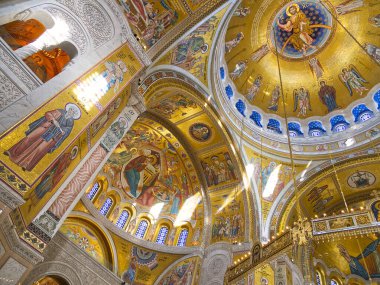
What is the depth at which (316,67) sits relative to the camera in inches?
645

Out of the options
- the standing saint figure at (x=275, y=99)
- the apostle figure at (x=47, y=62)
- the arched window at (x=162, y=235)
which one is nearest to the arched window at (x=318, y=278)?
the arched window at (x=162, y=235)

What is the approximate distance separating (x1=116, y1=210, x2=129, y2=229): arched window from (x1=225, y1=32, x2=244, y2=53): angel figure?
9.54m

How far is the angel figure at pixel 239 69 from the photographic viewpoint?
15.5 m

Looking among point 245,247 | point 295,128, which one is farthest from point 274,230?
point 295,128

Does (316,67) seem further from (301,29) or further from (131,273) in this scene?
(131,273)

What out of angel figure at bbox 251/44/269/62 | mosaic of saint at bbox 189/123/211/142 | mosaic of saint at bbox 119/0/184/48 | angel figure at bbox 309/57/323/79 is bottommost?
mosaic of saint at bbox 119/0/184/48

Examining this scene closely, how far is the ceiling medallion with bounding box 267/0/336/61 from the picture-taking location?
15.1 metres

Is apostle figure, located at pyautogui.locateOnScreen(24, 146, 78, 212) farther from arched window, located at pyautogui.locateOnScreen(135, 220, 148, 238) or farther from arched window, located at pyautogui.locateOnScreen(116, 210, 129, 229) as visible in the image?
arched window, located at pyautogui.locateOnScreen(135, 220, 148, 238)

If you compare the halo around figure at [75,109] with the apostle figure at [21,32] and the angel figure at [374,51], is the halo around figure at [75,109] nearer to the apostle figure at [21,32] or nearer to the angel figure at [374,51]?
the apostle figure at [21,32]

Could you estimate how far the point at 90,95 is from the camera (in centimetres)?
693

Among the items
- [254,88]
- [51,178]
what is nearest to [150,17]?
[51,178]

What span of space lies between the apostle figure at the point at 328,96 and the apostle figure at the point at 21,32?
48.6 ft

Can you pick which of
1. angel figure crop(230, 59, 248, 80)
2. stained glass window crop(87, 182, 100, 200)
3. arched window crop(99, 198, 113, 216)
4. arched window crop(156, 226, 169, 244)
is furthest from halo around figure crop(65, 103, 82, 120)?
angel figure crop(230, 59, 248, 80)

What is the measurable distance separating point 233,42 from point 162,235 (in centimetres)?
1046
